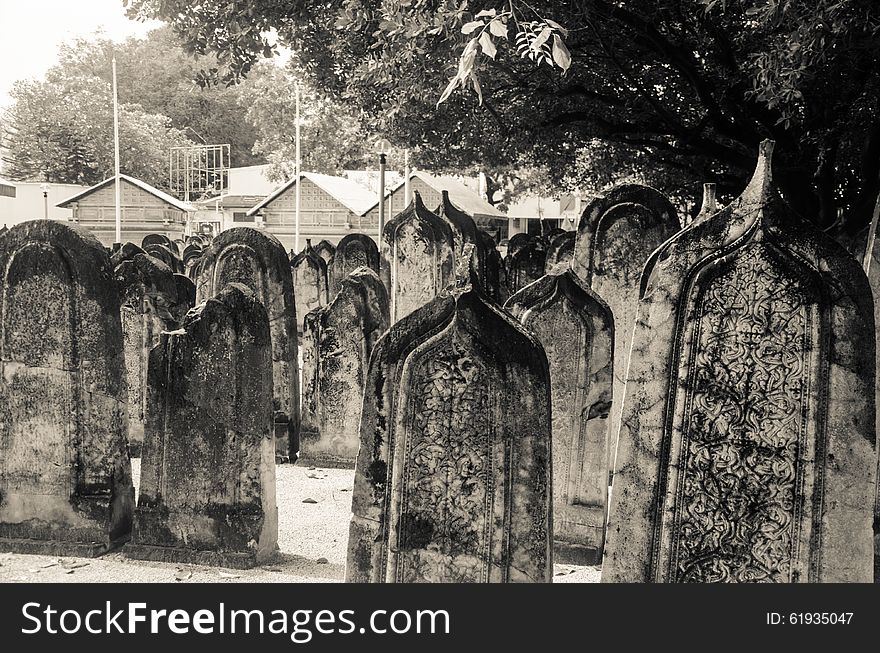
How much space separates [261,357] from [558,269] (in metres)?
2.08

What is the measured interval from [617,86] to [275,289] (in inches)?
314

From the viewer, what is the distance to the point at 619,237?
7.80m

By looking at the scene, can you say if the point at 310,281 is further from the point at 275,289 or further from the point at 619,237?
the point at 619,237

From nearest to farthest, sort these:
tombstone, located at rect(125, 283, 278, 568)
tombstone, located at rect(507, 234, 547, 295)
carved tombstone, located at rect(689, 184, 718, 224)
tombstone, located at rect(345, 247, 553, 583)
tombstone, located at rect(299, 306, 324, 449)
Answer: tombstone, located at rect(345, 247, 553, 583) → carved tombstone, located at rect(689, 184, 718, 224) → tombstone, located at rect(125, 283, 278, 568) → tombstone, located at rect(299, 306, 324, 449) → tombstone, located at rect(507, 234, 547, 295)

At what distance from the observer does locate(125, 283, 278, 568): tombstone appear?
532 cm

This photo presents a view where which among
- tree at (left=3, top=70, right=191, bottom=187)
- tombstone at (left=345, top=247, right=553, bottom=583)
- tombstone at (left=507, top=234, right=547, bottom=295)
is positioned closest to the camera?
tombstone at (left=345, top=247, right=553, bottom=583)

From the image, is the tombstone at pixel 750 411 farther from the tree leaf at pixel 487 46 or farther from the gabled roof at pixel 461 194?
the gabled roof at pixel 461 194

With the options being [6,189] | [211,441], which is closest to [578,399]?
[211,441]

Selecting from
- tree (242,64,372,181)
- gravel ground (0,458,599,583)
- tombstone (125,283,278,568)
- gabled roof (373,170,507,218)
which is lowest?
gravel ground (0,458,599,583)

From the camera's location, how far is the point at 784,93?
7793mm

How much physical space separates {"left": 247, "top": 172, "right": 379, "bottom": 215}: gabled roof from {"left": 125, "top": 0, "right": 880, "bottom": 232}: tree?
22352 mm

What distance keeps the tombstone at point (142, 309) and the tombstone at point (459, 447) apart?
4.73 metres

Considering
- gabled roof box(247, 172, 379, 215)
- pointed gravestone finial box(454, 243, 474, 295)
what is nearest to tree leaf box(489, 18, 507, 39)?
pointed gravestone finial box(454, 243, 474, 295)

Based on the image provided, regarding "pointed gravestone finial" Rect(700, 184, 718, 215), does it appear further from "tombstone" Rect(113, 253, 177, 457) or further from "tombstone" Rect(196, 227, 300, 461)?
"tombstone" Rect(113, 253, 177, 457)
